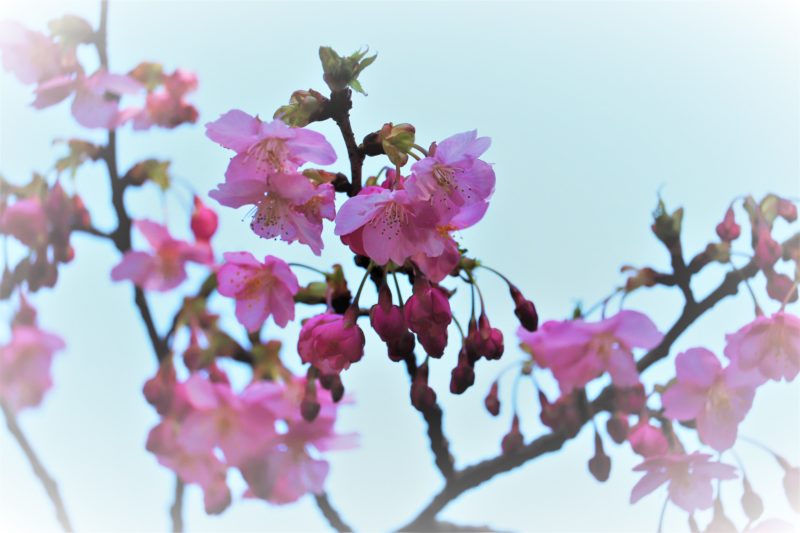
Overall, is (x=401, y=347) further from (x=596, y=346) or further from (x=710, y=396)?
(x=710, y=396)

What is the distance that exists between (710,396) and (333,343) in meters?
0.88

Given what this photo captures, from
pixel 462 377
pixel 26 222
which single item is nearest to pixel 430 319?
pixel 462 377

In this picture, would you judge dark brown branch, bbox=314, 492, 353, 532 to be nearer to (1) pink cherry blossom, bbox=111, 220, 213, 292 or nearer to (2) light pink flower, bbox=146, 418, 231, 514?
(2) light pink flower, bbox=146, 418, 231, 514

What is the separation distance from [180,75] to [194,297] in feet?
2.27

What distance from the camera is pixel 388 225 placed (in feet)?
3.14

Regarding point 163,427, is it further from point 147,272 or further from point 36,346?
point 36,346

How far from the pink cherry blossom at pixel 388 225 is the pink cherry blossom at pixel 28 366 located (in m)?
1.47

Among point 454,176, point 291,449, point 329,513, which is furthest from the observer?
point 291,449

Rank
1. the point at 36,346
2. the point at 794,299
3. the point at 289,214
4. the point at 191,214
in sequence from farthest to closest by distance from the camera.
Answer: the point at 36,346, the point at 191,214, the point at 794,299, the point at 289,214

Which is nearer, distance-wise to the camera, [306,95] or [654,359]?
[306,95]

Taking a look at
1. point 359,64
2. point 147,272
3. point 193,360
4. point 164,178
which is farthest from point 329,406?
point 359,64

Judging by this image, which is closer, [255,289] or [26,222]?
[255,289]

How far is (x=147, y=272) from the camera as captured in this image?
6.13 feet

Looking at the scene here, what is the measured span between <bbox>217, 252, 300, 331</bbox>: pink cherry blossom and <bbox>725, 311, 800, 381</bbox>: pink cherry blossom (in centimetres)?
89
